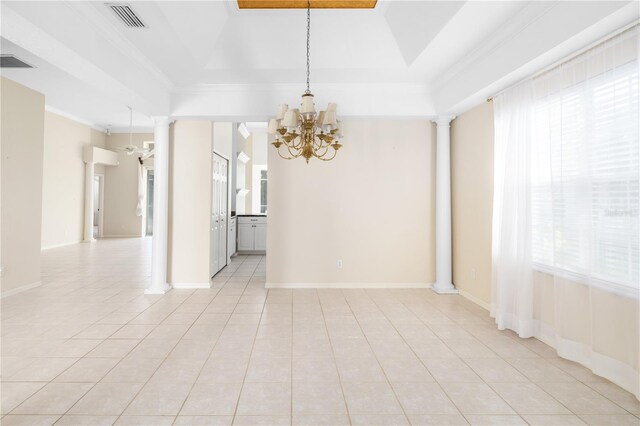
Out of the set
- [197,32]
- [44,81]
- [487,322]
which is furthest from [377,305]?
[44,81]

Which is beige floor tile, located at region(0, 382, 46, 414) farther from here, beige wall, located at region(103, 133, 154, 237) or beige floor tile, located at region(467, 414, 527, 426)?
beige wall, located at region(103, 133, 154, 237)

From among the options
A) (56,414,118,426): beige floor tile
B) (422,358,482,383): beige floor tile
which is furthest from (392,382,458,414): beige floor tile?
(56,414,118,426): beige floor tile

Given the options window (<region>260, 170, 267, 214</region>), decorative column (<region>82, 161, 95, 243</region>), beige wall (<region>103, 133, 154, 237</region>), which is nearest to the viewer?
decorative column (<region>82, 161, 95, 243</region>)

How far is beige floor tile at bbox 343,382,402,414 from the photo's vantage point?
2.05 meters

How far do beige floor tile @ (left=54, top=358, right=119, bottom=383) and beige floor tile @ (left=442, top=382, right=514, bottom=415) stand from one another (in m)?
2.46

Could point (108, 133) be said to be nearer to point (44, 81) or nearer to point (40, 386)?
point (44, 81)

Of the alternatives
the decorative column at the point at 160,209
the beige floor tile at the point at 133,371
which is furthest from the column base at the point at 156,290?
the beige floor tile at the point at 133,371

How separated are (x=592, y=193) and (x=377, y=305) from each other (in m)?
2.54

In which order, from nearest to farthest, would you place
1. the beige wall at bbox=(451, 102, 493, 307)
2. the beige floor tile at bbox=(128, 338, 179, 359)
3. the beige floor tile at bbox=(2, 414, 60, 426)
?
the beige floor tile at bbox=(2, 414, 60, 426), the beige floor tile at bbox=(128, 338, 179, 359), the beige wall at bbox=(451, 102, 493, 307)

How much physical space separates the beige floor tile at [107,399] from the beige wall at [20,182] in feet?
11.2

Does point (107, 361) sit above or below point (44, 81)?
below

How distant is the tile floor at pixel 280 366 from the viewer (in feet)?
6.63

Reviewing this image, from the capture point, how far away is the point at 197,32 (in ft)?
11.4

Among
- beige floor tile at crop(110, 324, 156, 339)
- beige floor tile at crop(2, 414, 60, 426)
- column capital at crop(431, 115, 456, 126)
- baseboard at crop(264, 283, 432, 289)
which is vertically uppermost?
column capital at crop(431, 115, 456, 126)
